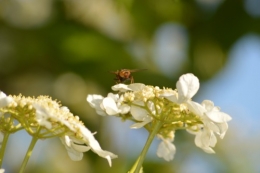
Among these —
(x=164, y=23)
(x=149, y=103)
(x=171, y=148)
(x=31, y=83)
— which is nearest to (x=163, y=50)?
(x=164, y=23)

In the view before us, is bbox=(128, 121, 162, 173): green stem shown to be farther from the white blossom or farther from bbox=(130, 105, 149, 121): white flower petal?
the white blossom

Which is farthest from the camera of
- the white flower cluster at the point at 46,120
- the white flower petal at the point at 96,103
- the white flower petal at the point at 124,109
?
the white flower petal at the point at 96,103

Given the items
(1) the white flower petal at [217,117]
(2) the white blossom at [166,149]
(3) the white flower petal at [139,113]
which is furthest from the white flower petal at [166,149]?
(1) the white flower petal at [217,117]

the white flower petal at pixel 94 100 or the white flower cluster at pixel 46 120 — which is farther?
the white flower petal at pixel 94 100

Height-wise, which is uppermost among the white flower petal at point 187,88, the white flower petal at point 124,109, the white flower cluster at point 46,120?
the white flower petal at point 187,88

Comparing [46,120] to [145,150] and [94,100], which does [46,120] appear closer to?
[145,150]

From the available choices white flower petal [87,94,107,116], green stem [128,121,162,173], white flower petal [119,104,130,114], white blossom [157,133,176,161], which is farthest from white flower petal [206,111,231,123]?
white blossom [157,133,176,161]

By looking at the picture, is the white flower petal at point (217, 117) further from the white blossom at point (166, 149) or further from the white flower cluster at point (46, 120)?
the white blossom at point (166, 149)
